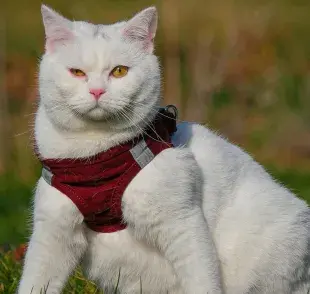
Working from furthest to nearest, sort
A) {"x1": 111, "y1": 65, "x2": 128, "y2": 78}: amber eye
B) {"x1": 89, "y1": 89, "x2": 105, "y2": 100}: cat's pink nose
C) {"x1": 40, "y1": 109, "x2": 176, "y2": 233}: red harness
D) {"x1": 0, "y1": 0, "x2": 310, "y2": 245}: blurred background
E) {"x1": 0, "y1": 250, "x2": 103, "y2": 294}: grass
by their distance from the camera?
{"x1": 0, "y1": 0, "x2": 310, "y2": 245}: blurred background < {"x1": 0, "y1": 250, "x2": 103, "y2": 294}: grass < {"x1": 40, "y1": 109, "x2": 176, "y2": 233}: red harness < {"x1": 111, "y1": 65, "x2": 128, "y2": 78}: amber eye < {"x1": 89, "y1": 89, "x2": 105, "y2": 100}: cat's pink nose

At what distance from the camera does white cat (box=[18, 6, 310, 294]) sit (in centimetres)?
381

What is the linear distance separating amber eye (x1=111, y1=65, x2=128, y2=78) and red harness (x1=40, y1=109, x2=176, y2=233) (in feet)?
1.14

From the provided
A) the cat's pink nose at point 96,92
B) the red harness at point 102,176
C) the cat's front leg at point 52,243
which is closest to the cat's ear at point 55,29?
the cat's pink nose at point 96,92

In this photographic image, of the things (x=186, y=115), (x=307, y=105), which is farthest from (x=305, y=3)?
(x=186, y=115)

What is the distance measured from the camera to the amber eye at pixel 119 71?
3.79m

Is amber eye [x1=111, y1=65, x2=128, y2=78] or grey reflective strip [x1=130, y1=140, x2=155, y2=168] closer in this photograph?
amber eye [x1=111, y1=65, x2=128, y2=78]

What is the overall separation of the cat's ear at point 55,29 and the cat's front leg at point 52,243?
0.68 meters

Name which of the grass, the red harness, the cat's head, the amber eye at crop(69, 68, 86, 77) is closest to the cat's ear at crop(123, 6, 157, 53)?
the cat's head

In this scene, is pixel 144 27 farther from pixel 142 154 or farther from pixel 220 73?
pixel 220 73

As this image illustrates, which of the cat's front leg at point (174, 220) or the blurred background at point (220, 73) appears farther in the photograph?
the blurred background at point (220, 73)

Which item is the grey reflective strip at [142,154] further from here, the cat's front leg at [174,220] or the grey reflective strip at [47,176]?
the grey reflective strip at [47,176]

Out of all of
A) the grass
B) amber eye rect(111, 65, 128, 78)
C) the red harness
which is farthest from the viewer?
the grass

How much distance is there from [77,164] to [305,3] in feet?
35.4

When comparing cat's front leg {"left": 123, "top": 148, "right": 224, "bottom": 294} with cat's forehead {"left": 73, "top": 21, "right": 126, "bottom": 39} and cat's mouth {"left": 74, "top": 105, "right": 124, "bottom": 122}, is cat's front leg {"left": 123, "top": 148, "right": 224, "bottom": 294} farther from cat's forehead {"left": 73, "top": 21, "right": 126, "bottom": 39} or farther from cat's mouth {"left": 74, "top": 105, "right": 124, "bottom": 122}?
cat's forehead {"left": 73, "top": 21, "right": 126, "bottom": 39}
